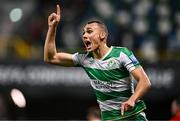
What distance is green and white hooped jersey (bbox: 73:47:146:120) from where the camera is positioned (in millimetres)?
8180

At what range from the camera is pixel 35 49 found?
16391 mm

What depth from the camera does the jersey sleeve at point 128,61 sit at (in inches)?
316

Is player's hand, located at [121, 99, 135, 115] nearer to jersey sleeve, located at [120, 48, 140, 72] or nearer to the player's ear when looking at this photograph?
jersey sleeve, located at [120, 48, 140, 72]

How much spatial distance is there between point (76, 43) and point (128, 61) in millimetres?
8268

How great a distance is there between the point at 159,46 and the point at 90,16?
174cm

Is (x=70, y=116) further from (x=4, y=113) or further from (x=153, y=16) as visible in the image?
(x=153, y=16)

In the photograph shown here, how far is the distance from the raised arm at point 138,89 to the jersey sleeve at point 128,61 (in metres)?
0.05

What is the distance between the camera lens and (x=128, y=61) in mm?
8070

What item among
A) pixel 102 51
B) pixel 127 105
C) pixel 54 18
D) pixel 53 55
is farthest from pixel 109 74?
pixel 54 18

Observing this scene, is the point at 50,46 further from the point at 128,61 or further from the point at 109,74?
the point at 128,61

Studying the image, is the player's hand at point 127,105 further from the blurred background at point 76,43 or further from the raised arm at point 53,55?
the blurred background at point 76,43

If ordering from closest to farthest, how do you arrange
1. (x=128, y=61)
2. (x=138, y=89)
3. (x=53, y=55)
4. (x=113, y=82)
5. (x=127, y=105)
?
(x=127, y=105), (x=138, y=89), (x=128, y=61), (x=113, y=82), (x=53, y=55)

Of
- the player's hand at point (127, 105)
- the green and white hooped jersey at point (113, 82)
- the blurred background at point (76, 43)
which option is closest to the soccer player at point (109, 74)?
the green and white hooped jersey at point (113, 82)

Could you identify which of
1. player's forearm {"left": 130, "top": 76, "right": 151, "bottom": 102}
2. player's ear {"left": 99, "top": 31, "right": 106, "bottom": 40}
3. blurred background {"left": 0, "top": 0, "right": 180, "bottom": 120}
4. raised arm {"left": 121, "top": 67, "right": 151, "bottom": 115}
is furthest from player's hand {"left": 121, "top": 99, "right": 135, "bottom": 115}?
blurred background {"left": 0, "top": 0, "right": 180, "bottom": 120}
